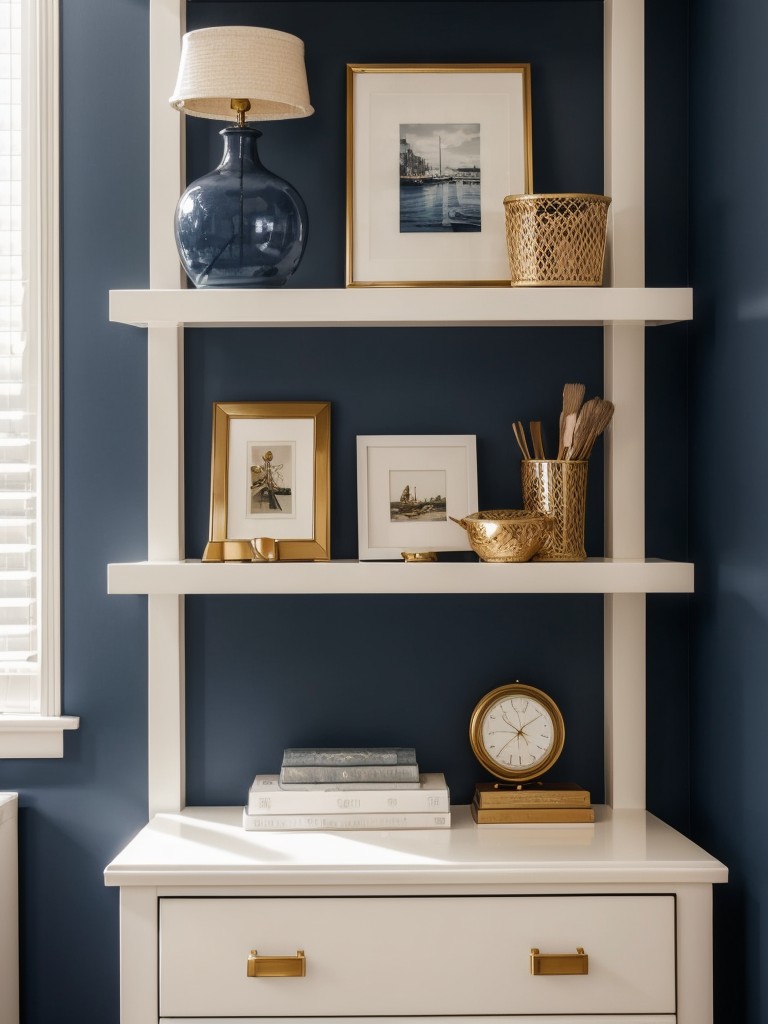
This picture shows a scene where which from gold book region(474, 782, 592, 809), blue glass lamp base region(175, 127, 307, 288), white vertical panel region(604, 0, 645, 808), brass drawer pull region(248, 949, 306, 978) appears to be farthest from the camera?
white vertical panel region(604, 0, 645, 808)

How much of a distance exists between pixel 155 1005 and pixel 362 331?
125 cm

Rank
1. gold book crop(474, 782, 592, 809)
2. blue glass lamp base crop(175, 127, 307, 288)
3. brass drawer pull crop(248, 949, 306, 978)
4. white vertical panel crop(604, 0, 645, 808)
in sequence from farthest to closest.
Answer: white vertical panel crop(604, 0, 645, 808) < gold book crop(474, 782, 592, 809) < blue glass lamp base crop(175, 127, 307, 288) < brass drawer pull crop(248, 949, 306, 978)

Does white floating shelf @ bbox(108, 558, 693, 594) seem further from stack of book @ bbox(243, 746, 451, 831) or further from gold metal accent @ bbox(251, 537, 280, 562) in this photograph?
stack of book @ bbox(243, 746, 451, 831)

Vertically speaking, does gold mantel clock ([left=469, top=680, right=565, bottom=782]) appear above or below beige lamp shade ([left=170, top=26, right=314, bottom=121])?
below

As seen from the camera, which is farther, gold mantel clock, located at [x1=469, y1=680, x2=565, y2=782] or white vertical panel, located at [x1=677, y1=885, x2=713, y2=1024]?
gold mantel clock, located at [x1=469, y1=680, x2=565, y2=782]

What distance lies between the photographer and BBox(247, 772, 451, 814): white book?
1.89m

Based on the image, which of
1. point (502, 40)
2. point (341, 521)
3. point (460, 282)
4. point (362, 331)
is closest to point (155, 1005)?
point (341, 521)

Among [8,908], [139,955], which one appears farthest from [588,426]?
[8,908]

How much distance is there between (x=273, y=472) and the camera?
2051mm

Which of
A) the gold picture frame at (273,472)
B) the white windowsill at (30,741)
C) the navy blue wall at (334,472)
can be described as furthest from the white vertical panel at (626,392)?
the white windowsill at (30,741)

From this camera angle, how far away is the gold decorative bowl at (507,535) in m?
1.85

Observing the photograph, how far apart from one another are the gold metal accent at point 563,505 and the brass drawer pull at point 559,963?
667mm

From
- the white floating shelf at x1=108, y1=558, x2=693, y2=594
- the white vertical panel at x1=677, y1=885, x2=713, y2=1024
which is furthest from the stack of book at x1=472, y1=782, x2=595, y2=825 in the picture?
the white floating shelf at x1=108, y1=558, x2=693, y2=594

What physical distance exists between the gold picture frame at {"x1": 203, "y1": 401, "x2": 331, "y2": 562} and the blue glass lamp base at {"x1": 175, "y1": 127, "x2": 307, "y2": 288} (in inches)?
11.0
